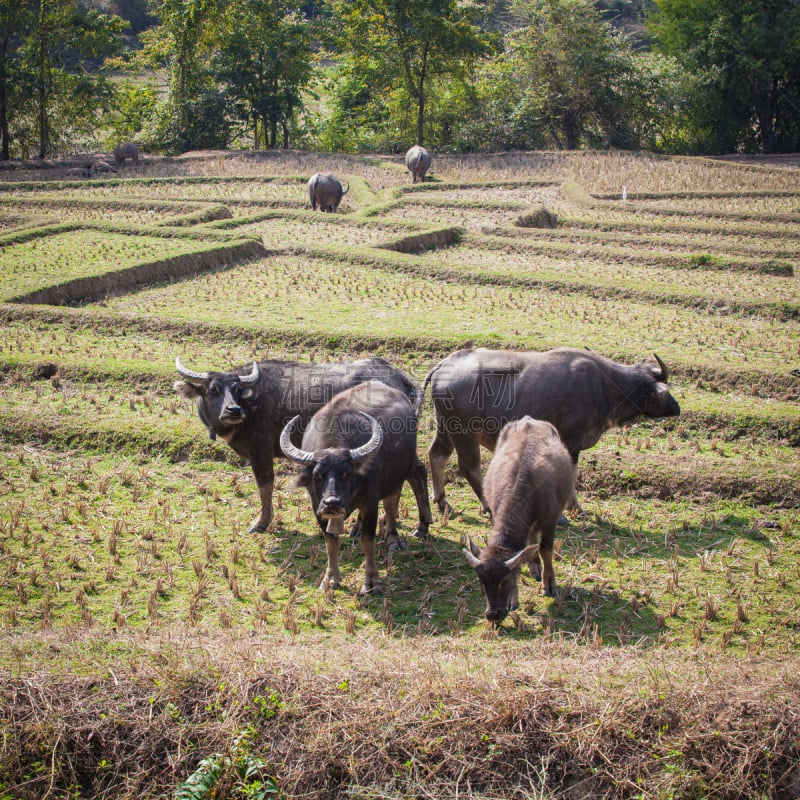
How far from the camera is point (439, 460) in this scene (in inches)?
292

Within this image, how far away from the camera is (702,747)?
432cm

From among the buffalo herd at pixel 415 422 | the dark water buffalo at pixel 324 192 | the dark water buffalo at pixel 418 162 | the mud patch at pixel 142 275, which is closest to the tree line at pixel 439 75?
the dark water buffalo at pixel 418 162

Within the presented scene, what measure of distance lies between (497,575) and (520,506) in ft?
1.71

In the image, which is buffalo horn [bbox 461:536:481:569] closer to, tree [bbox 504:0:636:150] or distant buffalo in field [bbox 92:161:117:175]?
distant buffalo in field [bbox 92:161:117:175]

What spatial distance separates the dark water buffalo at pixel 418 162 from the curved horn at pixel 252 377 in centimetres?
1913

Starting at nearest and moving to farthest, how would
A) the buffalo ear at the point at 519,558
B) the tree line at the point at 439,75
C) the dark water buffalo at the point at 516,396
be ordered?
the buffalo ear at the point at 519,558 < the dark water buffalo at the point at 516,396 < the tree line at the point at 439,75

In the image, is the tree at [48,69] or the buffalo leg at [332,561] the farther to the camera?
the tree at [48,69]

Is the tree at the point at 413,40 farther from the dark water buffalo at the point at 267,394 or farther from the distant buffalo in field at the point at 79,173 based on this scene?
the dark water buffalo at the point at 267,394

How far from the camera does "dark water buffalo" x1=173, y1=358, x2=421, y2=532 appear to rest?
6.91m

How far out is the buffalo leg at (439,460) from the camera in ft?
24.1

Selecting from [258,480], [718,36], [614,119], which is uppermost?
[718,36]

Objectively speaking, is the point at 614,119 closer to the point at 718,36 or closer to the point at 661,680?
the point at 718,36

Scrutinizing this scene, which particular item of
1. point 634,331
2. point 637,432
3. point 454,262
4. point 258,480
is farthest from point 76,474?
point 454,262

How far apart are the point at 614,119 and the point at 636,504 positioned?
2770cm
